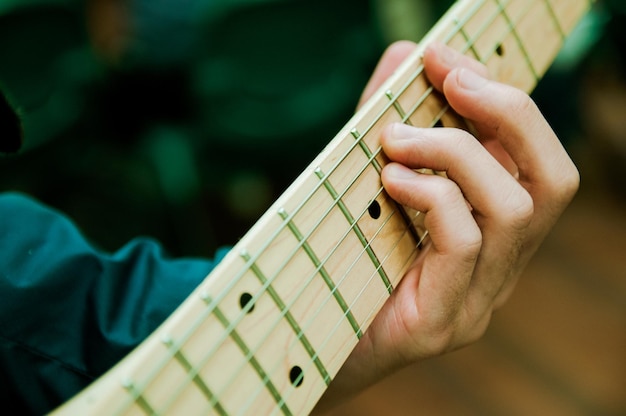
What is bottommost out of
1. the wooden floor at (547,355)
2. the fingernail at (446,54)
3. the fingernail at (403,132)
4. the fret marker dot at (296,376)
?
the wooden floor at (547,355)

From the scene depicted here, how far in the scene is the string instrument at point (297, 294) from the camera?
47 centimetres

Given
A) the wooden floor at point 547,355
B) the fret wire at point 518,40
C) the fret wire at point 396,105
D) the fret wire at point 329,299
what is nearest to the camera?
the fret wire at point 329,299

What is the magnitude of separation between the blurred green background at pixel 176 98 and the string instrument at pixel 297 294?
1256 mm

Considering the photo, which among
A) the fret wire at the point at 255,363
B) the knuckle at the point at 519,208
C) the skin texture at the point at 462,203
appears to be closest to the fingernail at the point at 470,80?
the skin texture at the point at 462,203

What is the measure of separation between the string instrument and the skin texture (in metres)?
0.03

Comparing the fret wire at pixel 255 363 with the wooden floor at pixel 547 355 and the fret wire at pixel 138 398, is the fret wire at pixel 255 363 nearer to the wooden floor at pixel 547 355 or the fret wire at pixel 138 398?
the fret wire at pixel 138 398

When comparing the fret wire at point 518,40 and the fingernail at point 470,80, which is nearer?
the fingernail at point 470,80

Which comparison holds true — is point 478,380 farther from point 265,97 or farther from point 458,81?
point 458,81

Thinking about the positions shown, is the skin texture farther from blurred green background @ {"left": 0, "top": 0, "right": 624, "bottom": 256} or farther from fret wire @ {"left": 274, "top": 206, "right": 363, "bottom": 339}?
blurred green background @ {"left": 0, "top": 0, "right": 624, "bottom": 256}

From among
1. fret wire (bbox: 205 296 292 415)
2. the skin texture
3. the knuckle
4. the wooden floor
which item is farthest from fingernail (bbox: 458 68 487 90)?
the wooden floor

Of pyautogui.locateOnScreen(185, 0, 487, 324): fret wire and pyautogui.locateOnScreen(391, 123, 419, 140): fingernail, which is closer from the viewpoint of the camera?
pyautogui.locateOnScreen(185, 0, 487, 324): fret wire

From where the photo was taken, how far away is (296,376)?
0.56 metres

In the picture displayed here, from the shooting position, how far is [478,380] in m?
1.78

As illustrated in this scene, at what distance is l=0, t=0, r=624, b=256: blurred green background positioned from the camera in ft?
6.29
